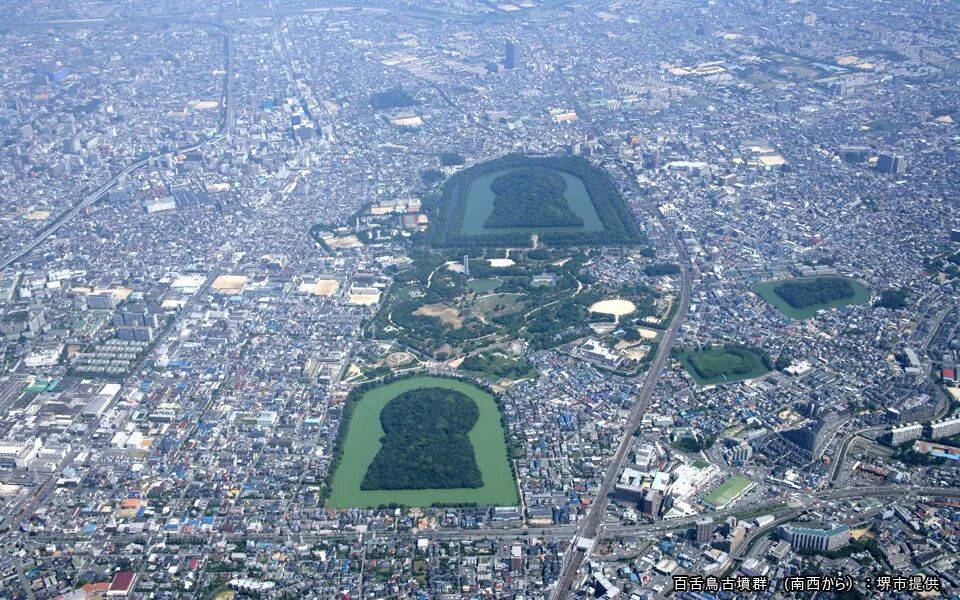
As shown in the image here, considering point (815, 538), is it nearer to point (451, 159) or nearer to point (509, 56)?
point (451, 159)

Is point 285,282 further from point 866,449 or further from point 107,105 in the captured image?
point 107,105

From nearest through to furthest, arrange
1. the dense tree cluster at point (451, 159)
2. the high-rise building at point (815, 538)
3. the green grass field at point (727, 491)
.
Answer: the high-rise building at point (815, 538) < the green grass field at point (727, 491) < the dense tree cluster at point (451, 159)

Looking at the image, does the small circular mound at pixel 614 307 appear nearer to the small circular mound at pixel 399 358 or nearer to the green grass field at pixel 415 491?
the green grass field at pixel 415 491

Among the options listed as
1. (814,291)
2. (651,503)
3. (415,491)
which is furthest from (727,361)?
(415,491)

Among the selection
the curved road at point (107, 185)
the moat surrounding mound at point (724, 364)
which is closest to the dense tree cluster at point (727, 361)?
the moat surrounding mound at point (724, 364)

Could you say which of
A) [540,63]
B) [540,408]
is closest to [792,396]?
[540,408]
